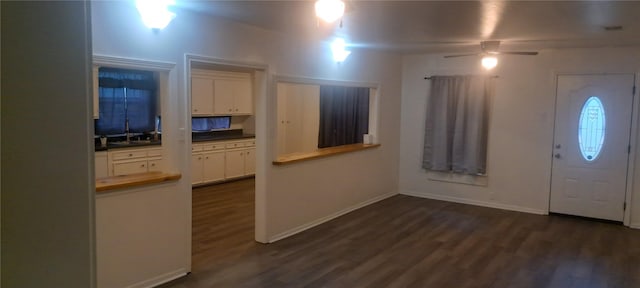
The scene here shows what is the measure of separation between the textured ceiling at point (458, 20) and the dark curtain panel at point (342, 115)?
280cm

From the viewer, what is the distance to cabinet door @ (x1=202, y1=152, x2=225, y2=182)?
782cm

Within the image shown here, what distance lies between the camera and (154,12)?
3.40 m

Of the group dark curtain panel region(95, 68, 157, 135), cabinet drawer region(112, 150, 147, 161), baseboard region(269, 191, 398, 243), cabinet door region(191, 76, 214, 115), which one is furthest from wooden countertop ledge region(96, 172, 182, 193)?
cabinet door region(191, 76, 214, 115)

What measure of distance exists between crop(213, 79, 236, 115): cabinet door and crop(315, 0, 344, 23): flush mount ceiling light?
5871 millimetres

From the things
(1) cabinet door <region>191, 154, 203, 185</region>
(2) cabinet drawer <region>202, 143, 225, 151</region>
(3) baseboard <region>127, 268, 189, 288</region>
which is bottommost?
(3) baseboard <region>127, 268, 189, 288</region>

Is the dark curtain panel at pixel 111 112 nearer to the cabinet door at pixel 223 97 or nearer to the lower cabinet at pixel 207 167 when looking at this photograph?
the lower cabinet at pixel 207 167

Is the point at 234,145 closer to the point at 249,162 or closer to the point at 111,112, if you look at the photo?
the point at 249,162

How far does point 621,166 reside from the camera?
582cm

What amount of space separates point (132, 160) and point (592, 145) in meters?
6.41

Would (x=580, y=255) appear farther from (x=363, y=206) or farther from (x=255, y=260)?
(x=255, y=260)

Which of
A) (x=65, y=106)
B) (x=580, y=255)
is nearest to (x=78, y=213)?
(x=65, y=106)

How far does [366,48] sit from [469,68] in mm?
1696

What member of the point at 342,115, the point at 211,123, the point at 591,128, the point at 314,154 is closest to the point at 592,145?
the point at 591,128

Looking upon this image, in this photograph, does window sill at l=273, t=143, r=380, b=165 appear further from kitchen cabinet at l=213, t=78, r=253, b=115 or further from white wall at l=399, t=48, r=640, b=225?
kitchen cabinet at l=213, t=78, r=253, b=115
